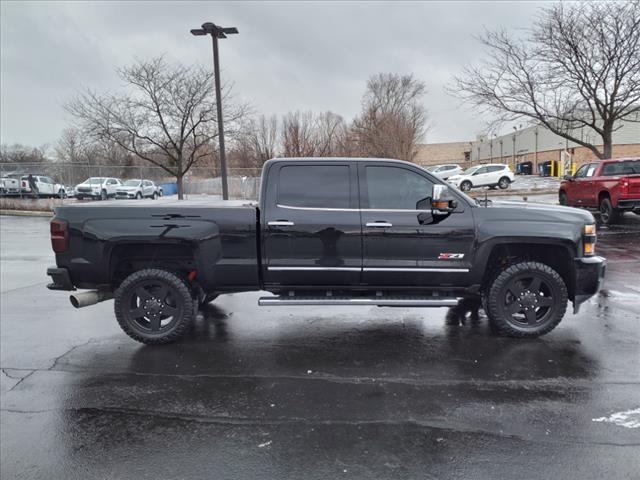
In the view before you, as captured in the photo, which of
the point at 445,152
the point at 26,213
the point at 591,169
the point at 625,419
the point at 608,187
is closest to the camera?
the point at 625,419

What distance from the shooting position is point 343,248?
491 cm

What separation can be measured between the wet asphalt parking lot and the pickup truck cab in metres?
9.12

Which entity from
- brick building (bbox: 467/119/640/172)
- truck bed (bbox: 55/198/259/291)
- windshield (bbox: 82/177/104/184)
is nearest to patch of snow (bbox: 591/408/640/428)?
truck bed (bbox: 55/198/259/291)

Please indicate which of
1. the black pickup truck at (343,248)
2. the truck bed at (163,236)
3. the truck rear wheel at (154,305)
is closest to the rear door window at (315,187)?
the black pickup truck at (343,248)

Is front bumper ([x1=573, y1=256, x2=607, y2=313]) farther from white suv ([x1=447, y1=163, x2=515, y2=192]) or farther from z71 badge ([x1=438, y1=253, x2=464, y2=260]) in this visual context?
white suv ([x1=447, y1=163, x2=515, y2=192])

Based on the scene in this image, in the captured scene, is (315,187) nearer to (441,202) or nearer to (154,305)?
(441,202)

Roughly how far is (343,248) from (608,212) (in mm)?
12661

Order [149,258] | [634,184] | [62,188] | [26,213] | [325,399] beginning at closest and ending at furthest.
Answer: [325,399] → [149,258] → [634,184] → [26,213] → [62,188]

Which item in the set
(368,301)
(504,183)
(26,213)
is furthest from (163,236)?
(504,183)

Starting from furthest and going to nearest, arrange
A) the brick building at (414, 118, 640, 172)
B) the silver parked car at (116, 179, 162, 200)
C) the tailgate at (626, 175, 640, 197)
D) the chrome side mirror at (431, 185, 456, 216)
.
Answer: the brick building at (414, 118, 640, 172) < the silver parked car at (116, 179, 162, 200) < the tailgate at (626, 175, 640, 197) < the chrome side mirror at (431, 185, 456, 216)

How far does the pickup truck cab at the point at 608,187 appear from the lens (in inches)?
523

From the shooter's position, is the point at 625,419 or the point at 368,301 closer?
the point at 625,419

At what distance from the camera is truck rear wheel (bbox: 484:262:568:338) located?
4820 millimetres

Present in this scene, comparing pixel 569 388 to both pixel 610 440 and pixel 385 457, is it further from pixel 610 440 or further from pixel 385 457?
pixel 385 457
